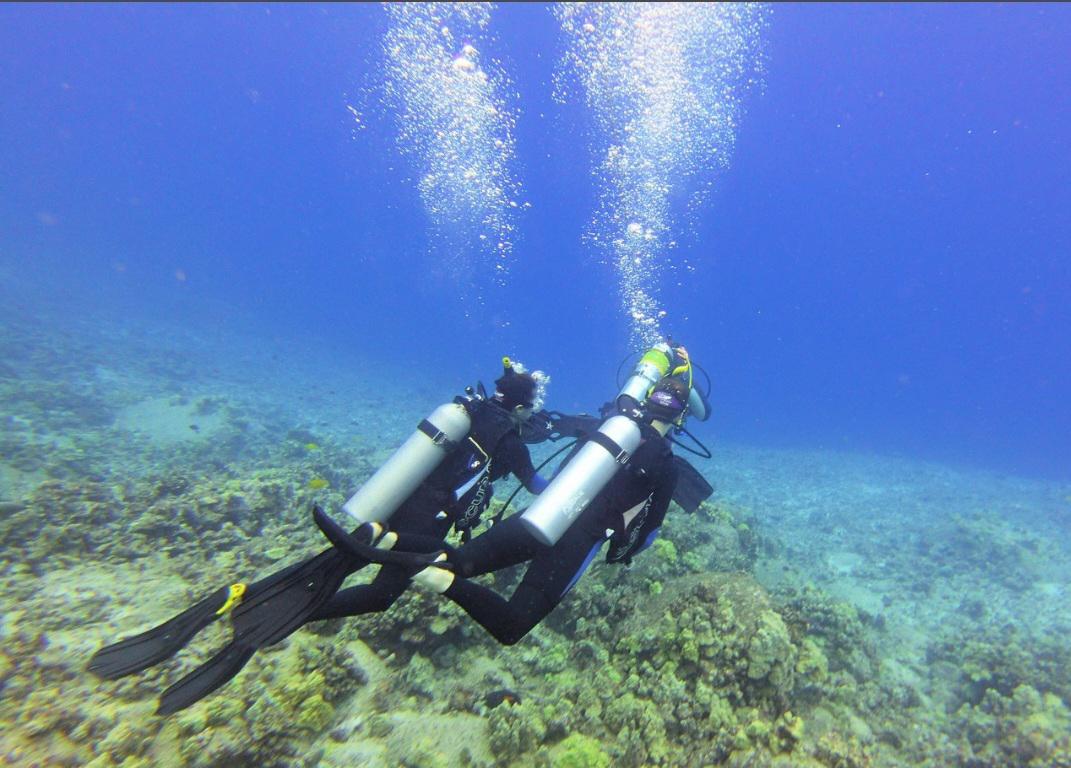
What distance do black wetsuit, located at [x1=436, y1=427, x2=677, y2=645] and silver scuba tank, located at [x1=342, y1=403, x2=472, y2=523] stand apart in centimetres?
87

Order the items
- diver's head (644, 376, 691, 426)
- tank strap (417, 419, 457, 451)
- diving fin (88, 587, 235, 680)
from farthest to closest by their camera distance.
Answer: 1. diver's head (644, 376, 691, 426)
2. tank strap (417, 419, 457, 451)
3. diving fin (88, 587, 235, 680)

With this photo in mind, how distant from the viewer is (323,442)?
1563 cm

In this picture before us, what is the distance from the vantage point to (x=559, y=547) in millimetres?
4359

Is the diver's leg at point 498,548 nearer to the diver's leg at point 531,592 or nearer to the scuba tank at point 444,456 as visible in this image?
the diver's leg at point 531,592

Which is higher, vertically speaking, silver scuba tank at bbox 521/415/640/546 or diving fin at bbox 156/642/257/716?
silver scuba tank at bbox 521/415/640/546

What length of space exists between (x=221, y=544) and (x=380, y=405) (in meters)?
23.1

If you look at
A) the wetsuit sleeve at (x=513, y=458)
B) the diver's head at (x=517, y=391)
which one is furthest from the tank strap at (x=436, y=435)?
the diver's head at (x=517, y=391)

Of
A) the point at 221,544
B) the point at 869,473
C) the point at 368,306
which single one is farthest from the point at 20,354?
the point at 368,306

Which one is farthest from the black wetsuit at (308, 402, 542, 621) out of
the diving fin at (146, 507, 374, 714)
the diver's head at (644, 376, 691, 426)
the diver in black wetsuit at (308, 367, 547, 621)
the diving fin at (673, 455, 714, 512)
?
the diving fin at (673, 455, 714, 512)

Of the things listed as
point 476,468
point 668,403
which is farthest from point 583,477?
point 668,403

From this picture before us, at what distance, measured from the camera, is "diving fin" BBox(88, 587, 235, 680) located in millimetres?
2994

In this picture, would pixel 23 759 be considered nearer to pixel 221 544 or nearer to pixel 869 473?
pixel 221 544

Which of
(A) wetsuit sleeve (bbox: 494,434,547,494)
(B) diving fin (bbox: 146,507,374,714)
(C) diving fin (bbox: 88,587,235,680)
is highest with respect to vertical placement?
(A) wetsuit sleeve (bbox: 494,434,547,494)

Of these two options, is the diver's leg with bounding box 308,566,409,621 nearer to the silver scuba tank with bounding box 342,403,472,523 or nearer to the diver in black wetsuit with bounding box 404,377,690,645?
the diver in black wetsuit with bounding box 404,377,690,645
